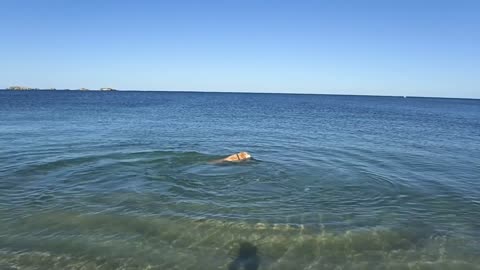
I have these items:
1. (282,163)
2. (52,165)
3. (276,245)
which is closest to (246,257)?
(276,245)

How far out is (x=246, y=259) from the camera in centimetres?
979

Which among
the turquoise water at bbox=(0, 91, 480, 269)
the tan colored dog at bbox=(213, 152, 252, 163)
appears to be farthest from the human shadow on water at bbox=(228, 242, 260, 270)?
the tan colored dog at bbox=(213, 152, 252, 163)

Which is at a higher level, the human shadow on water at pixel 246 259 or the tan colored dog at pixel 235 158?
the tan colored dog at pixel 235 158

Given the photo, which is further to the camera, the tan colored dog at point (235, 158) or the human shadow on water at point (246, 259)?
the tan colored dog at point (235, 158)

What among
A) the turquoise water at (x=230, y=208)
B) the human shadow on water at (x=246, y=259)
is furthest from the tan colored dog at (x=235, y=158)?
the human shadow on water at (x=246, y=259)

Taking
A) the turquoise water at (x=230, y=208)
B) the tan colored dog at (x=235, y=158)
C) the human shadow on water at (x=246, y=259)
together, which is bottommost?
the human shadow on water at (x=246, y=259)

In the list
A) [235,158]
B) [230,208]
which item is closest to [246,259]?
[230,208]

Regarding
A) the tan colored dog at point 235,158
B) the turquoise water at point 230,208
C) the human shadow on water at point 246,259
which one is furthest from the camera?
the tan colored dog at point 235,158

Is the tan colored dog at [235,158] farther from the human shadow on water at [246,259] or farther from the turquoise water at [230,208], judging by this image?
the human shadow on water at [246,259]

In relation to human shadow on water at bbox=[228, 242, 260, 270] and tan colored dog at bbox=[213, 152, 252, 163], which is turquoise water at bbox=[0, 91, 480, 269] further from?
tan colored dog at bbox=[213, 152, 252, 163]

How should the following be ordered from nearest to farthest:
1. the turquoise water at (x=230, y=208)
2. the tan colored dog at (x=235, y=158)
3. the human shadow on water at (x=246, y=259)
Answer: the human shadow on water at (x=246, y=259) < the turquoise water at (x=230, y=208) < the tan colored dog at (x=235, y=158)

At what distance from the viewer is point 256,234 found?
11.3 metres

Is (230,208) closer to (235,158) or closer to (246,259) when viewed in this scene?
(246,259)

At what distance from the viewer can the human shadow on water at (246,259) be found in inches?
367
